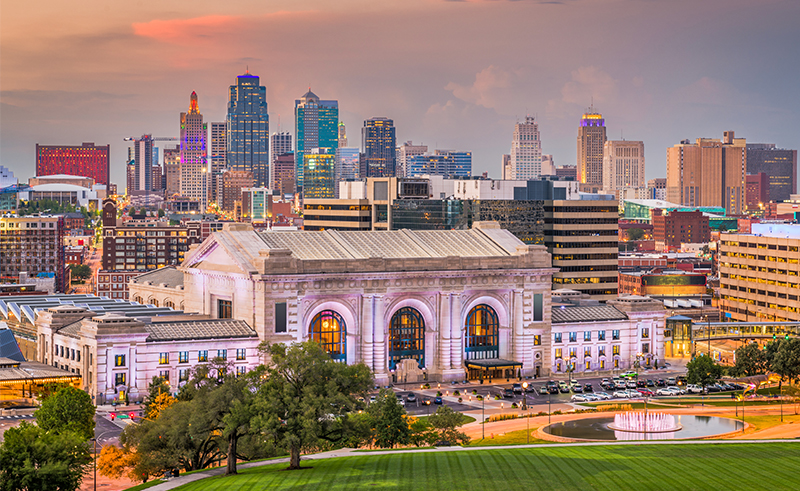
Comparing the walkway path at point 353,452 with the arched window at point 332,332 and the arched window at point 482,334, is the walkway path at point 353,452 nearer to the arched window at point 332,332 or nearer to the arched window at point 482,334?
the arched window at point 332,332

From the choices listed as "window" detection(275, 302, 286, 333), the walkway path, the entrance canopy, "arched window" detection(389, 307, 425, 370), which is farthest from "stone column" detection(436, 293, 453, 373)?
the walkway path

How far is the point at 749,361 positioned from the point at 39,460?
119m

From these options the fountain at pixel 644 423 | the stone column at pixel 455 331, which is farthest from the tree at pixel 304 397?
the stone column at pixel 455 331

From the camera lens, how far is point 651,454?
110m

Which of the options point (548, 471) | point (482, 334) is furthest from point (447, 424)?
point (482, 334)

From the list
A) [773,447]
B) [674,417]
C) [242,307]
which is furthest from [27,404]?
[773,447]

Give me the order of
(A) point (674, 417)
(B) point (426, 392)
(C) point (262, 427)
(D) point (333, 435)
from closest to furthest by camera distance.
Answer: (C) point (262, 427) < (D) point (333, 435) < (A) point (674, 417) < (B) point (426, 392)

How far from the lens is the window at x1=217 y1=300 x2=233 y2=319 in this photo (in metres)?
182

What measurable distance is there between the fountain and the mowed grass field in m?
22.7

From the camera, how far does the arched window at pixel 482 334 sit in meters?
189

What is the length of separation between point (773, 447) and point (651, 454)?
13427 millimetres

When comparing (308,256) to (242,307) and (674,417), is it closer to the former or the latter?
(242,307)

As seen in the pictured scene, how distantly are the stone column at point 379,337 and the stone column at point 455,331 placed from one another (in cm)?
1186

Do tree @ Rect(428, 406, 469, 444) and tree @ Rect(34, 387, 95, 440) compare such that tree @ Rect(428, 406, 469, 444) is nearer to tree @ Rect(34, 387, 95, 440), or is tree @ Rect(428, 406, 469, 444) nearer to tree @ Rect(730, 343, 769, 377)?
tree @ Rect(34, 387, 95, 440)
